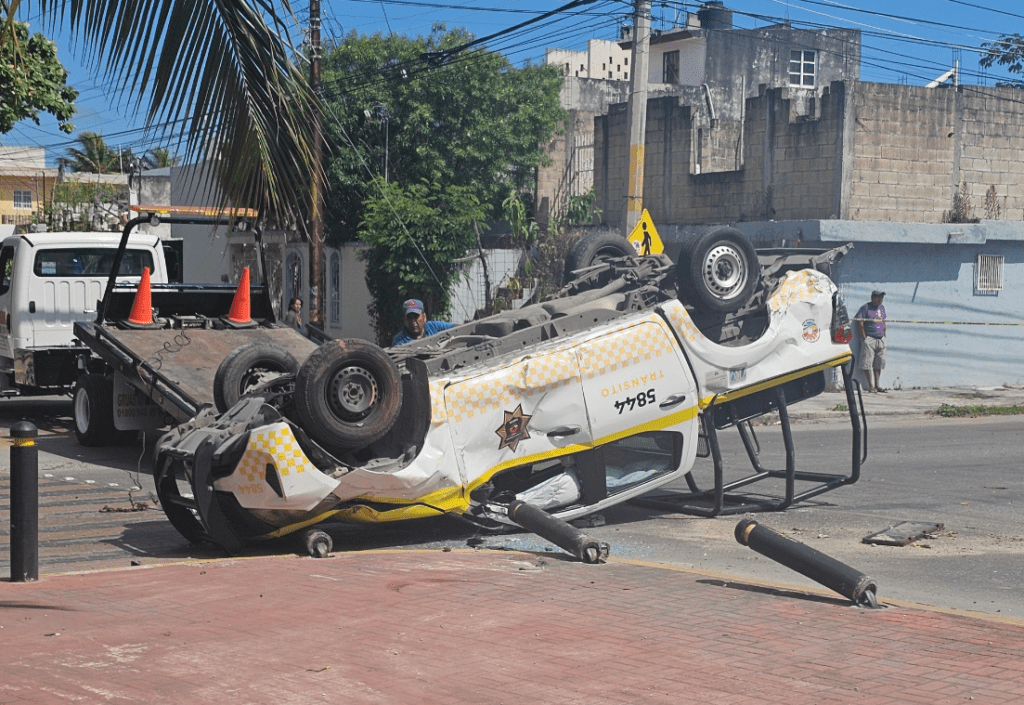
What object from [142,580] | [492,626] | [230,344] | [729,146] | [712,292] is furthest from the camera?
[729,146]

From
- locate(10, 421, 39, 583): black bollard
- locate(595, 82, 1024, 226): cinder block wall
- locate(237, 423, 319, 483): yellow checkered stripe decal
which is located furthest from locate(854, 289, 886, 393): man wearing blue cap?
locate(10, 421, 39, 583): black bollard

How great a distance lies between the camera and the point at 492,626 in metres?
6.54

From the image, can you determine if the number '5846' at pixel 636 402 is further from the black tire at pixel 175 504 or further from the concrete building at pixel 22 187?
the concrete building at pixel 22 187

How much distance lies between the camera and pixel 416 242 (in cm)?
2694

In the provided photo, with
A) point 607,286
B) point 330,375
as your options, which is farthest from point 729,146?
point 330,375

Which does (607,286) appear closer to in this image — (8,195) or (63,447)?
(63,447)

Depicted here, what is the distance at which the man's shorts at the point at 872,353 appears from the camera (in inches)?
920

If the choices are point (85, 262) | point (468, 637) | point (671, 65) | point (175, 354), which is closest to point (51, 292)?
point (85, 262)

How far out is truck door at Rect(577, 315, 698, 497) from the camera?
9.44 metres

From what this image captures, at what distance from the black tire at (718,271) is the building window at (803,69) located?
40.6m

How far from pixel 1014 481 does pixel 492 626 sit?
7.99 meters

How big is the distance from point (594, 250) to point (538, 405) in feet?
9.03

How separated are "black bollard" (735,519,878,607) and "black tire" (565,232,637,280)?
13.5 feet

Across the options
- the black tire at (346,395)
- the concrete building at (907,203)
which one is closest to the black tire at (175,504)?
the black tire at (346,395)
